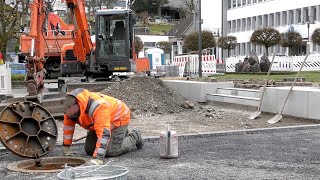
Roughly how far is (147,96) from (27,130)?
340 inches

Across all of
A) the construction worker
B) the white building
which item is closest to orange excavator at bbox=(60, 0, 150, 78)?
the construction worker

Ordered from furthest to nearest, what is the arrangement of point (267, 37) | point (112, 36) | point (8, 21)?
point (267, 37) < point (8, 21) < point (112, 36)

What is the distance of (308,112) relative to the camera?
519 inches

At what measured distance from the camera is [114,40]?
20.1 metres

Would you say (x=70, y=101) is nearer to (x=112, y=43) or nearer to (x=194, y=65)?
(x=112, y=43)

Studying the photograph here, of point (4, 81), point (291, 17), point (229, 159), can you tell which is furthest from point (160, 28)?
point (229, 159)

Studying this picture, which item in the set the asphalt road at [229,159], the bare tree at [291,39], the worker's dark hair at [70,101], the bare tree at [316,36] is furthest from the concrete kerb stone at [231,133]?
the bare tree at [291,39]

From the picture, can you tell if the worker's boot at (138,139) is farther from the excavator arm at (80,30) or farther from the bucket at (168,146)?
the excavator arm at (80,30)

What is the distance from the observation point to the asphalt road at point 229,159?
291 inches

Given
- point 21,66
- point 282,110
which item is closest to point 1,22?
point 21,66

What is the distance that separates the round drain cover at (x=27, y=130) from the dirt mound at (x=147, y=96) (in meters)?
7.23

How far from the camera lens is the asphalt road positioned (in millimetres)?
7395

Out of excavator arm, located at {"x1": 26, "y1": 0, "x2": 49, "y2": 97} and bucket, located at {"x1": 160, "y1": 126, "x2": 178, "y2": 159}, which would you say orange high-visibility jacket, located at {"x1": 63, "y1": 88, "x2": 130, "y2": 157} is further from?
excavator arm, located at {"x1": 26, "y1": 0, "x2": 49, "y2": 97}

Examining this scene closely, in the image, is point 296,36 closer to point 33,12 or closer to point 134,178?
point 33,12
